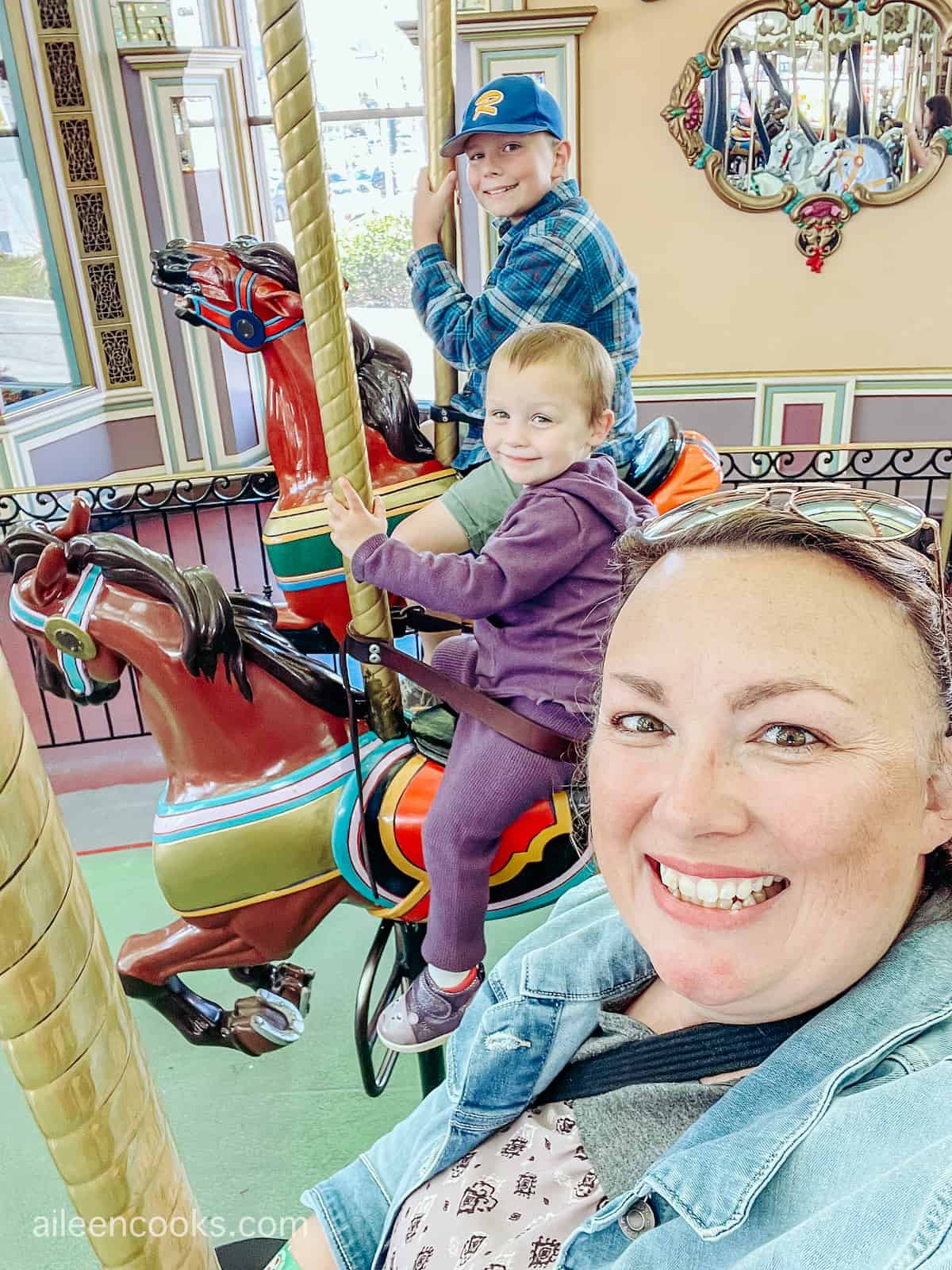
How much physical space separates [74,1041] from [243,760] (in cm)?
128

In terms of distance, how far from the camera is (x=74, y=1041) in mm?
529

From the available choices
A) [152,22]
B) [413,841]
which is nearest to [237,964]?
[413,841]

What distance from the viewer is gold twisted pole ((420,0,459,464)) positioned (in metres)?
1.79

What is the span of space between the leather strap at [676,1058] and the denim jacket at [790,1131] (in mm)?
21

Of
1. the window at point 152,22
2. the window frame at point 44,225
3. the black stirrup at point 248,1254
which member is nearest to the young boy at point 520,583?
the black stirrup at point 248,1254

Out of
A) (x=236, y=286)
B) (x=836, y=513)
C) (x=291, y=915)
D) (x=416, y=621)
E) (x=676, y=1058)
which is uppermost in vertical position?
(x=236, y=286)

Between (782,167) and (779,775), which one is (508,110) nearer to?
(779,775)

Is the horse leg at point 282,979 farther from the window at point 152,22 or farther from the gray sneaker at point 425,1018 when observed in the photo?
the window at point 152,22

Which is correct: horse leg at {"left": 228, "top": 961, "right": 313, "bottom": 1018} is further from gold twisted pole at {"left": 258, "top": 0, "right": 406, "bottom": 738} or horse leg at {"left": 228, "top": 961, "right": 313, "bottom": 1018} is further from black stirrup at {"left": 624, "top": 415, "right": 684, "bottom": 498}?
black stirrup at {"left": 624, "top": 415, "right": 684, "bottom": 498}

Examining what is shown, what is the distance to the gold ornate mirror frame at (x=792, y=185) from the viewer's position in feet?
18.5

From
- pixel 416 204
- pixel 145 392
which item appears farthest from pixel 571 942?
pixel 145 392

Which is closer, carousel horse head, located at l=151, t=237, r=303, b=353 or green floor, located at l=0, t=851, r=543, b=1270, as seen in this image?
green floor, located at l=0, t=851, r=543, b=1270

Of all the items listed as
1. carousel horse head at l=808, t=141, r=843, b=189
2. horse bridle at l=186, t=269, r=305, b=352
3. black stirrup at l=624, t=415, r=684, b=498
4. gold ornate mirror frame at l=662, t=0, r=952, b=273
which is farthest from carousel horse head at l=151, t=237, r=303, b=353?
carousel horse head at l=808, t=141, r=843, b=189

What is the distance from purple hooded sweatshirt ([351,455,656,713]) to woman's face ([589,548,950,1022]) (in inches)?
31.3
